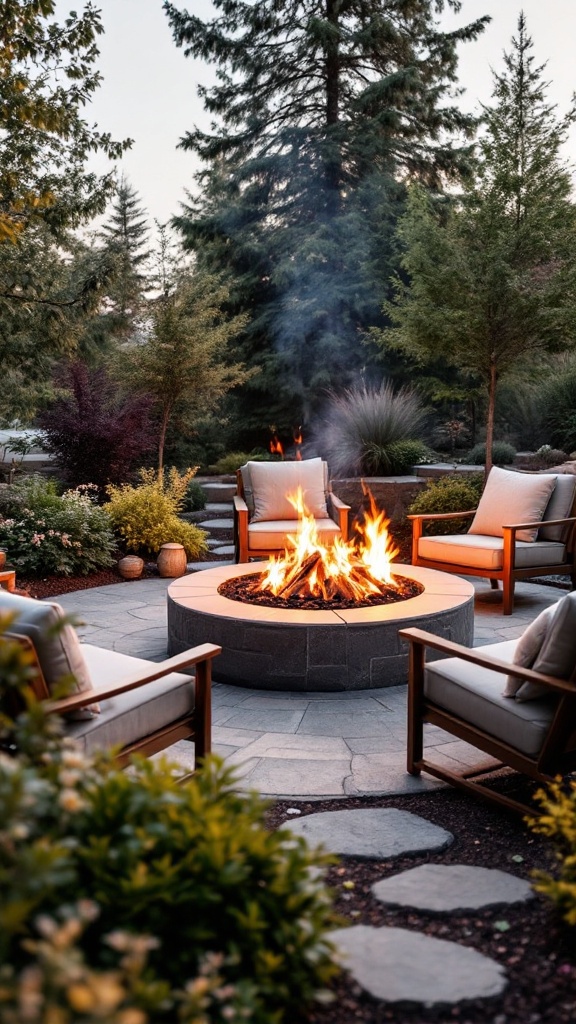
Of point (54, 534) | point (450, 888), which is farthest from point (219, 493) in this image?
point (450, 888)

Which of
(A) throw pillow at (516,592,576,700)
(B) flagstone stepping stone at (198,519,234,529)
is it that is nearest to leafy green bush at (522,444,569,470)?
(B) flagstone stepping stone at (198,519,234,529)

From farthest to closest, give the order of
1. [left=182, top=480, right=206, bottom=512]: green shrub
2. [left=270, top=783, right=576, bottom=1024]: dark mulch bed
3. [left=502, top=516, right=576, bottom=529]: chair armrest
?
[left=182, top=480, right=206, bottom=512]: green shrub
[left=502, top=516, right=576, bottom=529]: chair armrest
[left=270, top=783, right=576, bottom=1024]: dark mulch bed

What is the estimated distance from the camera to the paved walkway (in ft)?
9.15

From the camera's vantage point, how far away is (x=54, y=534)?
631 cm

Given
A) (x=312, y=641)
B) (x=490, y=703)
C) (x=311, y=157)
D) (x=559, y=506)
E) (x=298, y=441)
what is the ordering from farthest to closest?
(x=311, y=157), (x=298, y=441), (x=559, y=506), (x=312, y=641), (x=490, y=703)

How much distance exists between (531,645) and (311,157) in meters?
14.3

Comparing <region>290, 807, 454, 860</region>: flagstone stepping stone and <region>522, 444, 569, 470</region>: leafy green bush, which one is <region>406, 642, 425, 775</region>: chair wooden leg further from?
<region>522, 444, 569, 470</region>: leafy green bush

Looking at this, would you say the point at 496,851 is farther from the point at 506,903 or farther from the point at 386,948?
the point at 386,948

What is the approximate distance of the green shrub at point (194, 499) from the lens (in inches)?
402

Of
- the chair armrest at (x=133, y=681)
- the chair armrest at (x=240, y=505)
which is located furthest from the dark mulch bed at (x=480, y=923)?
the chair armrest at (x=240, y=505)

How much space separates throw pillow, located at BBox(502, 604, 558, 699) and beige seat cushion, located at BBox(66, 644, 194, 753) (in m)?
1.07

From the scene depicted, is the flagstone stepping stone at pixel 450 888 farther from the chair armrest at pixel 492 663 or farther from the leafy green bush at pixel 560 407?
the leafy green bush at pixel 560 407

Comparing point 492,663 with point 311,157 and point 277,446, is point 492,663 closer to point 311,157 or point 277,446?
point 277,446

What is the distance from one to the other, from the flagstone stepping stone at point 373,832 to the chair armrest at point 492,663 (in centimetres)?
54
